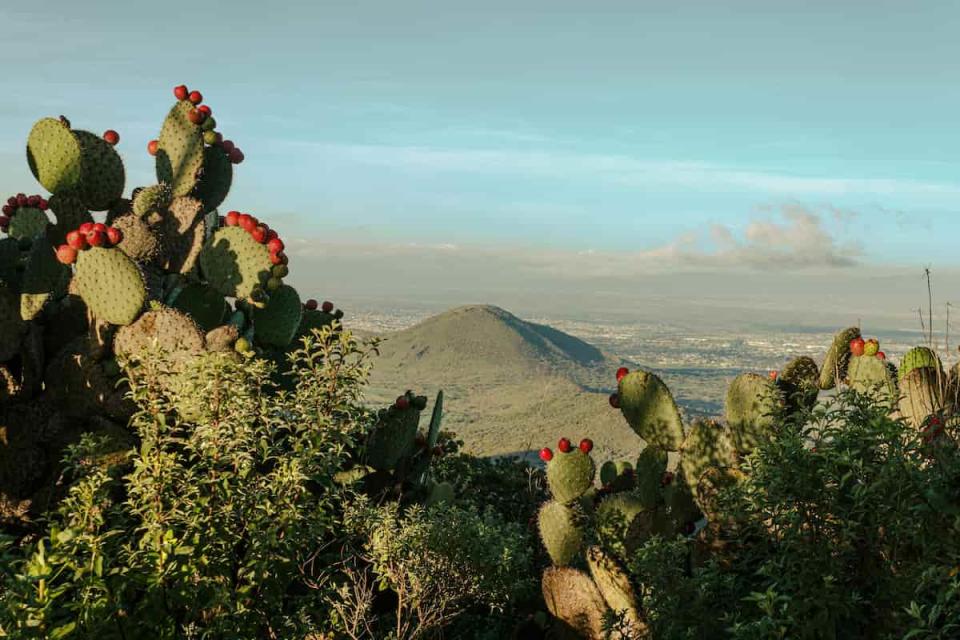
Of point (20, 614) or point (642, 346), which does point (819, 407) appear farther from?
point (642, 346)

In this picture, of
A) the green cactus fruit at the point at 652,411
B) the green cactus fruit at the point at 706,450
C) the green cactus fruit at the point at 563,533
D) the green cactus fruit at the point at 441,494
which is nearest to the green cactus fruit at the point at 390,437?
the green cactus fruit at the point at 441,494

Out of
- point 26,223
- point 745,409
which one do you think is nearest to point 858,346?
point 745,409

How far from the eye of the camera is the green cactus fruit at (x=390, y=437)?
34.0ft

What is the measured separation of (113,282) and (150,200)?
1.51 meters

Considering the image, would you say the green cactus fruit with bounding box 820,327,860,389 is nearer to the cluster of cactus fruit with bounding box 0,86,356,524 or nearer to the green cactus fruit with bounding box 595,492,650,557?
the green cactus fruit with bounding box 595,492,650,557

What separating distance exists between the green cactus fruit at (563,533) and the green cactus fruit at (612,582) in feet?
2.73

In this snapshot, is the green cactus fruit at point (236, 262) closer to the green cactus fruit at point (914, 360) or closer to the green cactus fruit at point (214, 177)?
the green cactus fruit at point (214, 177)

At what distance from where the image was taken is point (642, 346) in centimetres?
16312

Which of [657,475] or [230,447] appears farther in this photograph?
[657,475]

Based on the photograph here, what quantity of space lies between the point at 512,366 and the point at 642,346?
4395 centimetres

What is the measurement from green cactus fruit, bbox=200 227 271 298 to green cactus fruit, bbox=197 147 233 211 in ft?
5.31

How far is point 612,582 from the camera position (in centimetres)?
822

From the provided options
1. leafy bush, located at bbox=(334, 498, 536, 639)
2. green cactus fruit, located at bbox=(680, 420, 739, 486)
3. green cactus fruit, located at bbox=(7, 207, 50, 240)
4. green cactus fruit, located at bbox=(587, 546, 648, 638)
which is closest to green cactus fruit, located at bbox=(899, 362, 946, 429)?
green cactus fruit, located at bbox=(680, 420, 739, 486)

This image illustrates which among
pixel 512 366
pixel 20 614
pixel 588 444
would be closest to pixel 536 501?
pixel 588 444
